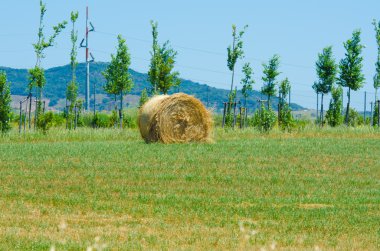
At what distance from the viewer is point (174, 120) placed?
2841 centimetres

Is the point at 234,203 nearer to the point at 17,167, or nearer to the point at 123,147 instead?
the point at 17,167

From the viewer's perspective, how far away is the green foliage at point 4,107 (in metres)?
34.4

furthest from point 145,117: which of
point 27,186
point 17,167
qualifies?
point 27,186

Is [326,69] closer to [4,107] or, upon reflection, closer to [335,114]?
[335,114]

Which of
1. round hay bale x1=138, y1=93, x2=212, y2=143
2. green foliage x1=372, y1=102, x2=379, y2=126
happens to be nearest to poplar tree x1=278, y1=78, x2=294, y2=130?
green foliage x1=372, y1=102, x2=379, y2=126

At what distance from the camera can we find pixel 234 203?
13.5 m

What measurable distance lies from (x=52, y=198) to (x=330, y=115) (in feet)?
130

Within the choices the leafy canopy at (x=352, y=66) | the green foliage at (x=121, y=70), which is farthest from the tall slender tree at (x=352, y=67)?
the green foliage at (x=121, y=70)

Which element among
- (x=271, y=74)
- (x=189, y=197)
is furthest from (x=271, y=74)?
(x=189, y=197)

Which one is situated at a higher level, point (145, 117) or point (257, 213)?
point (145, 117)

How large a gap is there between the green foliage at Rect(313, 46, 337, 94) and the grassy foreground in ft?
83.0

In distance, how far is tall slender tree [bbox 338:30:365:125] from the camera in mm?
46312

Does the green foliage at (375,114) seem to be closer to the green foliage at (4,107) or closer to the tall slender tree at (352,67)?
the tall slender tree at (352,67)

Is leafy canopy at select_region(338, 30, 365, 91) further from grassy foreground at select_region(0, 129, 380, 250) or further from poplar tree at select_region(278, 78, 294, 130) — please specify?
grassy foreground at select_region(0, 129, 380, 250)
